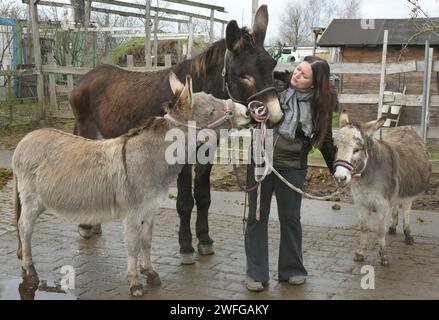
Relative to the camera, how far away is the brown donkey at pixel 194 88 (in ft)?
15.6

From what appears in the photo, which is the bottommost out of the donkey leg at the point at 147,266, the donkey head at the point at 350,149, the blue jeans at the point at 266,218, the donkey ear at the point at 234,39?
the donkey leg at the point at 147,266

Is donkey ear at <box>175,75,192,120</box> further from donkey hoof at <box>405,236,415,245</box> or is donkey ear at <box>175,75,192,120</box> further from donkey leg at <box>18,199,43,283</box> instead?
donkey hoof at <box>405,236,415,245</box>

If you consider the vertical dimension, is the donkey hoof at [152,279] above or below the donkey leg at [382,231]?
below

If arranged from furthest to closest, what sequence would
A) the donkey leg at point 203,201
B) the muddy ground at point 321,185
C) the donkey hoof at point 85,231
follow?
the muddy ground at point 321,185 < the donkey hoof at point 85,231 < the donkey leg at point 203,201

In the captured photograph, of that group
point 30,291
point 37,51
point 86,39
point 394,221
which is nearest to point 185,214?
point 30,291

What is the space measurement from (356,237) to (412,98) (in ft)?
12.0

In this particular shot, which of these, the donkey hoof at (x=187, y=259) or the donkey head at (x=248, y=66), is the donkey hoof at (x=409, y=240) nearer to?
the donkey hoof at (x=187, y=259)

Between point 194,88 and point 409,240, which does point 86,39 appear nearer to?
point 194,88

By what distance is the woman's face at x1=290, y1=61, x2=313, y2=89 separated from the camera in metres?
4.48

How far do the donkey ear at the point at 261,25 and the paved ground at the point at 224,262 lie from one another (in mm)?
2356

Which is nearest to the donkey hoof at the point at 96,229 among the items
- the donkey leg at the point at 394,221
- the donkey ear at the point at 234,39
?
the donkey ear at the point at 234,39

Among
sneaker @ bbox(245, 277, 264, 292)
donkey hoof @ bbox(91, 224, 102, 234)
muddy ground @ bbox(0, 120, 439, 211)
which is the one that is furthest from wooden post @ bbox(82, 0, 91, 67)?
sneaker @ bbox(245, 277, 264, 292)

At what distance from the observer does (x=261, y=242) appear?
470 centimetres

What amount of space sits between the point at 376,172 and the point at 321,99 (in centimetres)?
140
